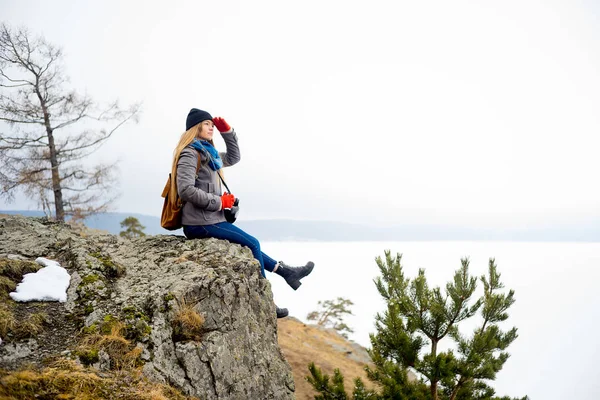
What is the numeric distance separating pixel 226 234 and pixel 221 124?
171 cm

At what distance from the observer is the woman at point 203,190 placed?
430cm

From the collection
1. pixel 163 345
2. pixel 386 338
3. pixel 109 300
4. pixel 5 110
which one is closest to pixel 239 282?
pixel 163 345

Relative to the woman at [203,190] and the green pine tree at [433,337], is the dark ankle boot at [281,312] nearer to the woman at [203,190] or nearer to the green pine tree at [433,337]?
the woman at [203,190]

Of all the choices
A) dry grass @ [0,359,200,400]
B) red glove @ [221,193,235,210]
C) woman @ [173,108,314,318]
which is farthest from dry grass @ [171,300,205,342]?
red glove @ [221,193,235,210]

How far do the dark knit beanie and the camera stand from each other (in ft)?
3.94

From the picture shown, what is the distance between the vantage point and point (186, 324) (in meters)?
3.31

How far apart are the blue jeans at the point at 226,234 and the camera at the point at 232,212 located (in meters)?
0.10

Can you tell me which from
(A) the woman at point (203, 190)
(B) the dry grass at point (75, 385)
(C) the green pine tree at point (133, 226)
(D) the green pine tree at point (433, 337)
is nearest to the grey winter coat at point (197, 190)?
(A) the woman at point (203, 190)

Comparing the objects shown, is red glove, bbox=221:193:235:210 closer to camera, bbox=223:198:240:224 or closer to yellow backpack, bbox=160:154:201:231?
camera, bbox=223:198:240:224

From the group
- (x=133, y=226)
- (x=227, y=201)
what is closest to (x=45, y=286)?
(x=227, y=201)

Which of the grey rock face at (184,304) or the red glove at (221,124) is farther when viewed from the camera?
the red glove at (221,124)

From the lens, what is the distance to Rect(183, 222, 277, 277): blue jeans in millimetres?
4723

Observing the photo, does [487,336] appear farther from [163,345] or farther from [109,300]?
[109,300]

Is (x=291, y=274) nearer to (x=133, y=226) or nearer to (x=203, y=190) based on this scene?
(x=203, y=190)
